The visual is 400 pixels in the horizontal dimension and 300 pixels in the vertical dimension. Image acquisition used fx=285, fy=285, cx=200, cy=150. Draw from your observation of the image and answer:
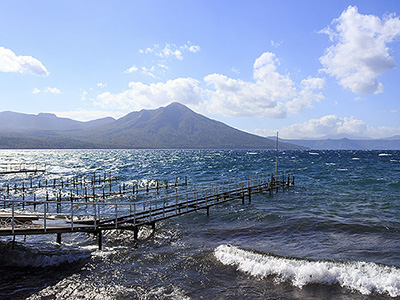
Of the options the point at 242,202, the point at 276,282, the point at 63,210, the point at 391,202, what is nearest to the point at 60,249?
the point at 276,282

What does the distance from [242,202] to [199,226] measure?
37.2 ft

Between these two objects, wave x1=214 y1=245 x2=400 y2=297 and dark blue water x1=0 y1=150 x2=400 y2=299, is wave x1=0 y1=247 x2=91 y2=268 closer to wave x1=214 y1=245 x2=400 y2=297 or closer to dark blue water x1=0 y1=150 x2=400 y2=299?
dark blue water x1=0 y1=150 x2=400 y2=299

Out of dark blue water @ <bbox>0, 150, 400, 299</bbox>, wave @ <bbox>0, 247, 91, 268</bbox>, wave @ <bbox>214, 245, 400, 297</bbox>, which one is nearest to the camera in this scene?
dark blue water @ <bbox>0, 150, 400, 299</bbox>

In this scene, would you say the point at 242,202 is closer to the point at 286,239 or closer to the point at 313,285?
the point at 286,239

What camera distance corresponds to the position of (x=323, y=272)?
12.7 metres

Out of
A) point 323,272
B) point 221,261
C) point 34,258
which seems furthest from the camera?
point 34,258

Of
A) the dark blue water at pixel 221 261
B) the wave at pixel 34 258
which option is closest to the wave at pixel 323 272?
the dark blue water at pixel 221 261

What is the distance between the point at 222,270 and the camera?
13531 millimetres

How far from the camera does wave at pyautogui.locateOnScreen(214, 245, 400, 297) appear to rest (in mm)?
11750

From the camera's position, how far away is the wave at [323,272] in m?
11.8

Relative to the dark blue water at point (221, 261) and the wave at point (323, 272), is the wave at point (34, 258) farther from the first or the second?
the wave at point (323, 272)

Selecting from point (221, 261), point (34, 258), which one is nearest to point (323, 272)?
point (221, 261)

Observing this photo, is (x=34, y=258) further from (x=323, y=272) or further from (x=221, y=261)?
(x=323, y=272)

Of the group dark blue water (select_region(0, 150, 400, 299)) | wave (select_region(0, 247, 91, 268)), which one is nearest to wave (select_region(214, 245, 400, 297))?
dark blue water (select_region(0, 150, 400, 299))
